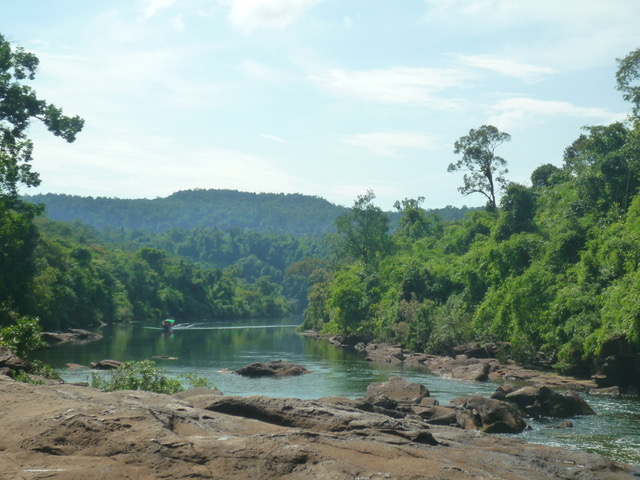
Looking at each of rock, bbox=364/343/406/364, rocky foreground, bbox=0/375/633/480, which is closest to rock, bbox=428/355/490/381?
Answer: rock, bbox=364/343/406/364

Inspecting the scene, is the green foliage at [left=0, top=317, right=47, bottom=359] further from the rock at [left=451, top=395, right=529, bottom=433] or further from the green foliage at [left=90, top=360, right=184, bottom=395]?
the rock at [left=451, top=395, right=529, bottom=433]

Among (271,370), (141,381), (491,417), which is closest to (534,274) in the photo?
(271,370)

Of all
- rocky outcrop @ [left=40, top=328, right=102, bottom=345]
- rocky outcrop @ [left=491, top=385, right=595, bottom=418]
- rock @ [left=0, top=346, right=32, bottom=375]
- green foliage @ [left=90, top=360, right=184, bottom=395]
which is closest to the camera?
rock @ [left=0, top=346, right=32, bottom=375]

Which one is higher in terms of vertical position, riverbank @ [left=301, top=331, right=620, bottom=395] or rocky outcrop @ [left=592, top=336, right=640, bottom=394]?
rocky outcrop @ [left=592, top=336, right=640, bottom=394]

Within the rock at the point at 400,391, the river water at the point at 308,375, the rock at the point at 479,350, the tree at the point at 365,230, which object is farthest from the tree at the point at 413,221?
the rock at the point at 400,391

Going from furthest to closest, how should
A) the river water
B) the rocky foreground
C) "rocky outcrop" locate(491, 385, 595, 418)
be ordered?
"rocky outcrop" locate(491, 385, 595, 418) < the river water < the rocky foreground

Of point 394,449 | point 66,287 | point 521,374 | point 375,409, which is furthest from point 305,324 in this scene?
point 394,449

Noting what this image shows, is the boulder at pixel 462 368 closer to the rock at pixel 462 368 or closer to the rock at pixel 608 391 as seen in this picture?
the rock at pixel 462 368

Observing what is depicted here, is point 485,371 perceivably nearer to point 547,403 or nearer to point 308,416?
point 547,403

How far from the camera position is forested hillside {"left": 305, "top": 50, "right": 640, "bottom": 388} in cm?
3531

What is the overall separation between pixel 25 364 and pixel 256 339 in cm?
5774

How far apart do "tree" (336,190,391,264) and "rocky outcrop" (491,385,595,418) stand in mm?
61279

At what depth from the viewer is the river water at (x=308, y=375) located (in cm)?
2094

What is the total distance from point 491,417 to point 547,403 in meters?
4.24
